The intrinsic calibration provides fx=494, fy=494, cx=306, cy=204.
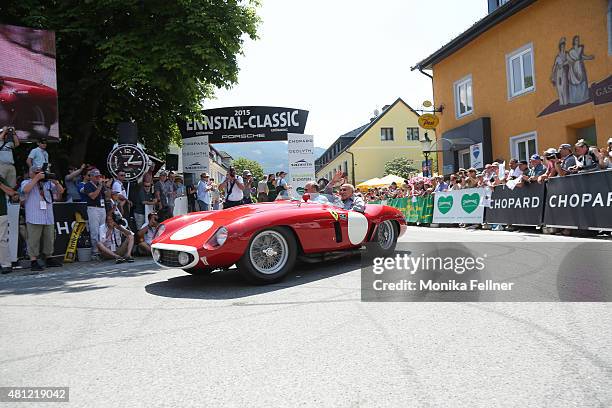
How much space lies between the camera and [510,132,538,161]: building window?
15.6 m

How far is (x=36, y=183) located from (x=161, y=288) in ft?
11.6

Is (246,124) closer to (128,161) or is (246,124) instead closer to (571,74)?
(128,161)

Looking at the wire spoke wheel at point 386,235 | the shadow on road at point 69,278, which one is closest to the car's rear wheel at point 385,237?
the wire spoke wheel at point 386,235

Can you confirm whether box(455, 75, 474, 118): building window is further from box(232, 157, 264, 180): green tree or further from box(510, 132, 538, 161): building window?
box(232, 157, 264, 180): green tree

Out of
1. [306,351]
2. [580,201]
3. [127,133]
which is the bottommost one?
[306,351]

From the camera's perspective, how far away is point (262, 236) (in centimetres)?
524

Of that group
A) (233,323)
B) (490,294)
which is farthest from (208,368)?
(490,294)

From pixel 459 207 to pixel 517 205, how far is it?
285 centimetres

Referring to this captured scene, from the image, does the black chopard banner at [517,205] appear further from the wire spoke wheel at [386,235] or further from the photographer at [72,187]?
the photographer at [72,187]

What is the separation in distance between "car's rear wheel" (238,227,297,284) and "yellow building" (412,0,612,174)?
1075 centimetres

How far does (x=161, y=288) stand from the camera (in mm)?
5383

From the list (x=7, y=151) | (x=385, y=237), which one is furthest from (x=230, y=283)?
(x=7, y=151)

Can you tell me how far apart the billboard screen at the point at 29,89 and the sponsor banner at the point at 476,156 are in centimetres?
1373

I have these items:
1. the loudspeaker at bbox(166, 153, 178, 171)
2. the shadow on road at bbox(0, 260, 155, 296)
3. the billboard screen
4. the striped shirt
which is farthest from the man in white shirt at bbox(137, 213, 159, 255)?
the loudspeaker at bbox(166, 153, 178, 171)
